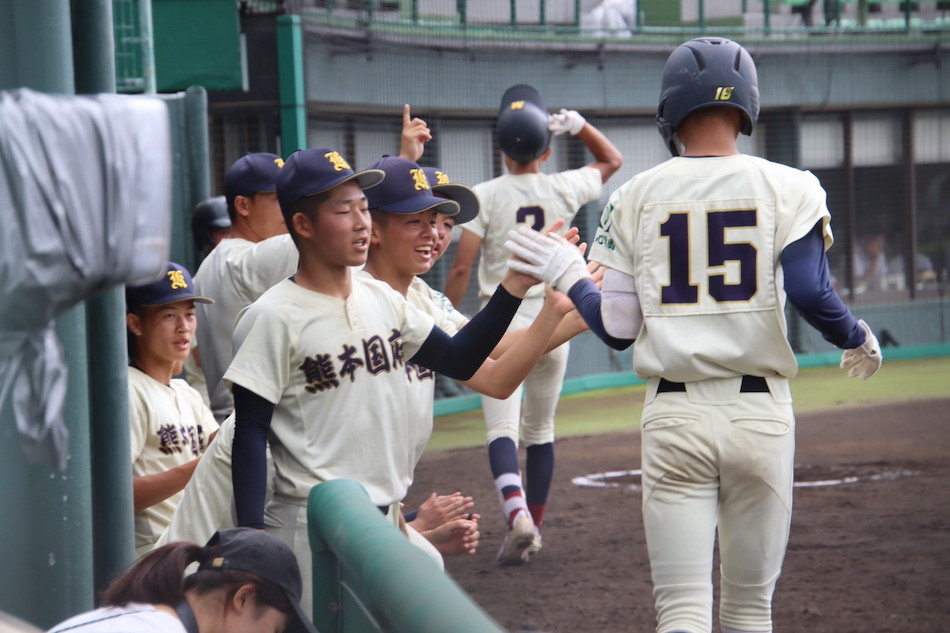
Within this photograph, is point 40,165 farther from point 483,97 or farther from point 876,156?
point 876,156

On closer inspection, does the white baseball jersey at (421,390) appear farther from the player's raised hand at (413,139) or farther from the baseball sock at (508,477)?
the baseball sock at (508,477)

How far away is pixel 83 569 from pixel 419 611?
1.46 m

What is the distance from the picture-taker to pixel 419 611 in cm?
145

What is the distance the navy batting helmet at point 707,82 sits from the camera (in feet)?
10.5

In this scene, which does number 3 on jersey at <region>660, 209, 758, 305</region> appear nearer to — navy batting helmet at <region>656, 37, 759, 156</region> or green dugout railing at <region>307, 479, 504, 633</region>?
navy batting helmet at <region>656, 37, 759, 156</region>

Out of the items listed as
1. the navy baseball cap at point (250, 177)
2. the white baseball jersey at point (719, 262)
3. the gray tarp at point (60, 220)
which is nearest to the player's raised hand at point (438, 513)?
the white baseball jersey at point (719, 262)

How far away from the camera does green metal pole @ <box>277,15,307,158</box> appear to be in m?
8.26

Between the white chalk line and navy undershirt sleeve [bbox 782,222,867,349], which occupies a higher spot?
navy undershirt sleeve [bbox 782,222,867,349]

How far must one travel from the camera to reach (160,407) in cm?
353

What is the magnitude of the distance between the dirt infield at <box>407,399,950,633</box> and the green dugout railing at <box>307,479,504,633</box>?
1199 millimetres

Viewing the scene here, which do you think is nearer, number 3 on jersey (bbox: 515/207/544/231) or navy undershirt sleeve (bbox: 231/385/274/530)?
navy undershirt sleeve (bbox: 231/385/274/530)

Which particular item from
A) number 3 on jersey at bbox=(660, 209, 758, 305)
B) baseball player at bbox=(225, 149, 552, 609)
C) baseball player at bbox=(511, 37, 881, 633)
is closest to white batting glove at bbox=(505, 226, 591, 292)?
baseball player at bbox=(511, 37, 881, 633)

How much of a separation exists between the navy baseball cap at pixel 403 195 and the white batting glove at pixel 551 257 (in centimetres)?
41

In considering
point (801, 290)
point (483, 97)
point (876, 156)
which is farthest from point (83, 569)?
point (876, 156)
